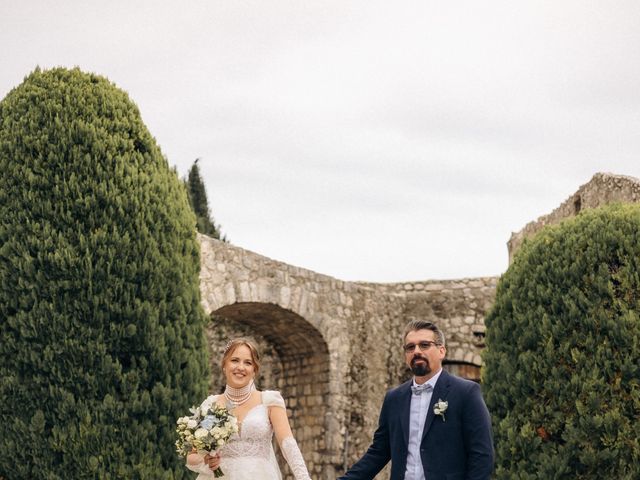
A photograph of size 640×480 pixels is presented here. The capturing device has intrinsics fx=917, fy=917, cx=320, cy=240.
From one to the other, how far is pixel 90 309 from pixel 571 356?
3315 millimetres

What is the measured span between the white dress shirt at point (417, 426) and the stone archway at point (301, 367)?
26.6 feet

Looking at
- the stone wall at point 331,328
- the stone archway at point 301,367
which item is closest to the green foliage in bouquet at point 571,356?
the stone wall at point 331,328

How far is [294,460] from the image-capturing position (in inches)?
187

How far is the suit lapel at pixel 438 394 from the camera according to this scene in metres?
4.23

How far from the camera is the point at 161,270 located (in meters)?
6.69

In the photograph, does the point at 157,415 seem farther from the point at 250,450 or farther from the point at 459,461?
the point at 459,461

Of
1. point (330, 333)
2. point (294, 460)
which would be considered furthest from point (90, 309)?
point (330, 333)

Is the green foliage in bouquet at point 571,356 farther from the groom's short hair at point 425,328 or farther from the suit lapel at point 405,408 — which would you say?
the groom's short hair at point 425,328

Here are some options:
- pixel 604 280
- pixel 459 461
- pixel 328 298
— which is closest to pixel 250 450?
pixel 459 461

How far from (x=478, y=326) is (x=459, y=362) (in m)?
0.64

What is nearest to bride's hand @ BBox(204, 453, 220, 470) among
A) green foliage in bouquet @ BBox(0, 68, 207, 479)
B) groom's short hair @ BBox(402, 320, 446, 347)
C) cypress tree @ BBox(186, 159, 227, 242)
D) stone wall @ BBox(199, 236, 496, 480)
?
groom's short hair @ BBox(402, 320, 446, 347)

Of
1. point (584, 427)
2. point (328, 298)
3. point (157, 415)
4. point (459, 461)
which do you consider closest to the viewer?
point (459, 461)

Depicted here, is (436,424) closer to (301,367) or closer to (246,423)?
(246,423)

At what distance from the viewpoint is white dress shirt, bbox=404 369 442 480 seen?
4.21m
